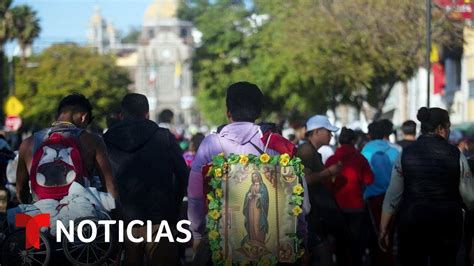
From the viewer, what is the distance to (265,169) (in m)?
7.48

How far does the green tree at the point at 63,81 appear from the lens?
243ft

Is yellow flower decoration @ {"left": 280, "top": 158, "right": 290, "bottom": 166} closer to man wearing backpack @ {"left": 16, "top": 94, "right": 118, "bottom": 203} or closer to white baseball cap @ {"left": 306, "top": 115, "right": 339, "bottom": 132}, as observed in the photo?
man wearing backpack @ {"left": 16, "top": 94, "right": 118, "bottom": 203}

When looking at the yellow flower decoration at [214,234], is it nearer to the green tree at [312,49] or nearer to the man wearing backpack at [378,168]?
the man wearing backpack at [378,168]

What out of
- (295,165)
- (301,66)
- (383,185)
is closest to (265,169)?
(295,165)

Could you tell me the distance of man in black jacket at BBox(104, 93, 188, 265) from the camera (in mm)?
9172

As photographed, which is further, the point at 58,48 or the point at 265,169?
the point at 58,48

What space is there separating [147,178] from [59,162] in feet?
3.49

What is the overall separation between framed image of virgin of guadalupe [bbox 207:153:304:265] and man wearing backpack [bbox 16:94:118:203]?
1.16 metres

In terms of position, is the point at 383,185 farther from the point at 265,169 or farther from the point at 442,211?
the point at 265,169

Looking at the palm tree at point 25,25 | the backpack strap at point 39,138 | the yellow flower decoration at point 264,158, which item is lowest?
the yellow flower decoration at point 264,158

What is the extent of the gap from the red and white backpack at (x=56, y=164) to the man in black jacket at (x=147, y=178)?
0.87 meters

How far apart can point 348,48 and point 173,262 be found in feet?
99.1

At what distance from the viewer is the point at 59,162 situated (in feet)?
27.2

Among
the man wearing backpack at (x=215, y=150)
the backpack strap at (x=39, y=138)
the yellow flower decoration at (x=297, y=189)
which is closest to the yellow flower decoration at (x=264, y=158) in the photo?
the man wearing backpack at (x=215, y=150)
